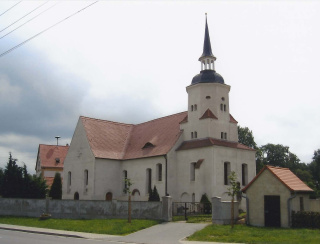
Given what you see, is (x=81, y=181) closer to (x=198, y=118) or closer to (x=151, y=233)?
(x=198, y=118)

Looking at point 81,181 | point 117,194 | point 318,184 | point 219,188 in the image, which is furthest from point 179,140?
point 318,184

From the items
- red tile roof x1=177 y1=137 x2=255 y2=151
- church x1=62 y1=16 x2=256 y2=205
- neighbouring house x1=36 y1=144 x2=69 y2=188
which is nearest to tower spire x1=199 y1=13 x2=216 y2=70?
church x1=62 y1=16 x2=256 y2=205

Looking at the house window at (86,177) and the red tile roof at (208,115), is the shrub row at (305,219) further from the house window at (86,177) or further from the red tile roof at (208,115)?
the house window at (86,177)

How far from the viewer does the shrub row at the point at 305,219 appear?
23.5 meters

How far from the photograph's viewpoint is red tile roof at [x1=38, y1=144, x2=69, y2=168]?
220 ft

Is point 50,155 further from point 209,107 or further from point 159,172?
point 209,107

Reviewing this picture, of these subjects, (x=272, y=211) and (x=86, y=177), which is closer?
(x=272, y=211)

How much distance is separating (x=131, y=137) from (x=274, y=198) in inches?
1147

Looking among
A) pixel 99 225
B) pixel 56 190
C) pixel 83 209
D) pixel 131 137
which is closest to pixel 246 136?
pixel 131 137

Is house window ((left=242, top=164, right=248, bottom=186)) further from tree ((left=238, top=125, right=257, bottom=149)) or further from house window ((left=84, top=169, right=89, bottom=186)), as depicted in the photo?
tree ((left=238, top=125, right=257, bottom=149))

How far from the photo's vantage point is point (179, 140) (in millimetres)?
42594

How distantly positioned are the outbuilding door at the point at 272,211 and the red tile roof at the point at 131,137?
56.2 feet

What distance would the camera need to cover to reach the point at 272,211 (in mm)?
25344

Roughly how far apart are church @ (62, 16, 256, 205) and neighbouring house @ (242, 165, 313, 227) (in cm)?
1061
